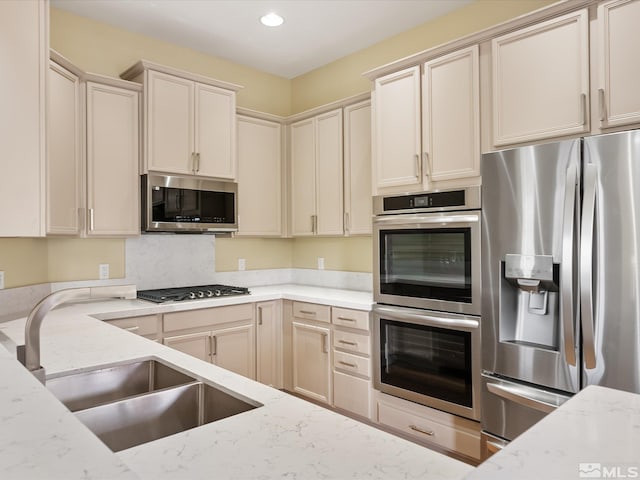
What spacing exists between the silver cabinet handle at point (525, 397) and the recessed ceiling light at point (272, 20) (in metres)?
2.75

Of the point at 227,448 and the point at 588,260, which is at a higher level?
the point at 588,260

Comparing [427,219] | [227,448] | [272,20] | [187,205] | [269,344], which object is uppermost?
[272,20]

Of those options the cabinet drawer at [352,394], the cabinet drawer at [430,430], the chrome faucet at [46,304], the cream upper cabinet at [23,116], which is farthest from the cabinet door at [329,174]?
the chrome faucet at [46,304]

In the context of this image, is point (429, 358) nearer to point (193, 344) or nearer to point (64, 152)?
point (193, 344)

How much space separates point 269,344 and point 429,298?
4.63 ft

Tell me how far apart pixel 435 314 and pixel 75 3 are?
121 inches

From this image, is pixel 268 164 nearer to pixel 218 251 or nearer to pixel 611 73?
pixel 218 251

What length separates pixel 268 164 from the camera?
3.93 meters

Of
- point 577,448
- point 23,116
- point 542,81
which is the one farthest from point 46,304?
point 542,81

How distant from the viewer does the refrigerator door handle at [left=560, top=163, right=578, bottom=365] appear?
6.30ft

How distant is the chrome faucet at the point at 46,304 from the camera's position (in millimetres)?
1210

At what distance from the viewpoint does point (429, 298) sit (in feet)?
8.52

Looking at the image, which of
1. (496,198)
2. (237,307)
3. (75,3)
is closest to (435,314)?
(496,198)

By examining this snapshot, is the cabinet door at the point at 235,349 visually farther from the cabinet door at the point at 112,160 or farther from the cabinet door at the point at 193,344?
the cabinet door at the point at 112,160
